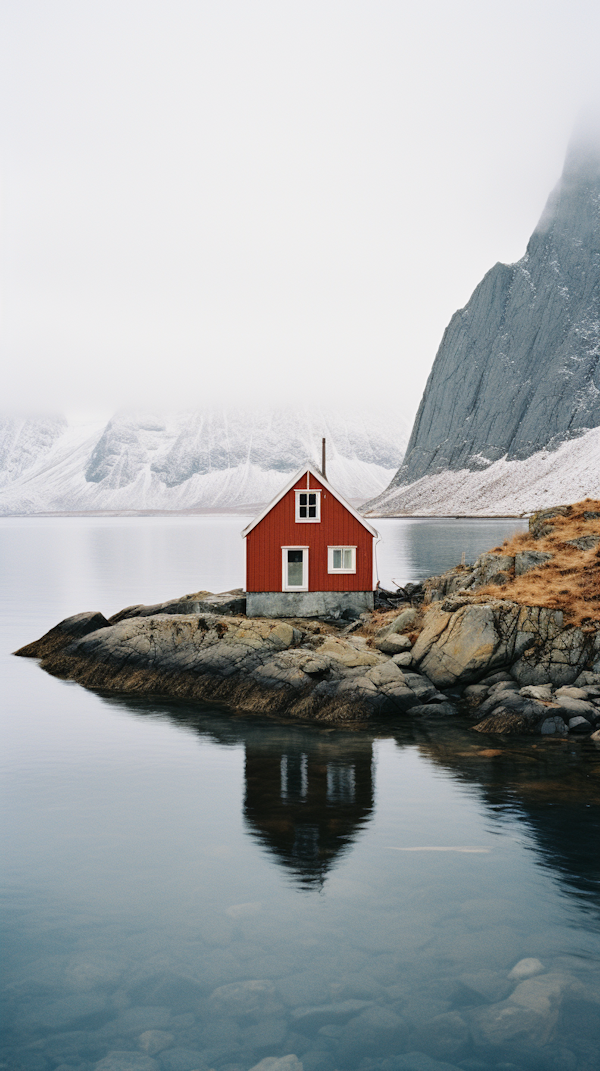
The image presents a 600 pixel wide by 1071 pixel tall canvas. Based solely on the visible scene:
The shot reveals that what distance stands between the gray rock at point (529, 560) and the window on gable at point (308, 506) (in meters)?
9.13

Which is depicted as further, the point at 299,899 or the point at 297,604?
the point at 297,604

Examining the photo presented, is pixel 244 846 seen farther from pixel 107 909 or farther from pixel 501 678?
pixel 501 678

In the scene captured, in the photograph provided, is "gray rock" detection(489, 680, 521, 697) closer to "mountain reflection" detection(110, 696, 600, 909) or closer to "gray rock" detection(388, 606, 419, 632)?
"mountain reflection" detection(110, 696, 600, 909)

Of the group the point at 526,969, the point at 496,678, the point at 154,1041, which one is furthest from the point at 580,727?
the point at 154,1041

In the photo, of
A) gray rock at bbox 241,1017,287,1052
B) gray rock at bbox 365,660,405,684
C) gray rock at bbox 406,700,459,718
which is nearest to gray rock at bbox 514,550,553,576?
gray rock at bbox 365,660,405,684

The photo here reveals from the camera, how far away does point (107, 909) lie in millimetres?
12773

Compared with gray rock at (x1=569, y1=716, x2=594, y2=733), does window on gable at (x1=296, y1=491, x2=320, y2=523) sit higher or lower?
higher

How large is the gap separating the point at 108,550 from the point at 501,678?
109 metres

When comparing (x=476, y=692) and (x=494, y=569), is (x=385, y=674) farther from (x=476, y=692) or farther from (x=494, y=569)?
(x=494, y=569)

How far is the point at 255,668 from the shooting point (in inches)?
1064

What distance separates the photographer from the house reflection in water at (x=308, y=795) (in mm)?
14812

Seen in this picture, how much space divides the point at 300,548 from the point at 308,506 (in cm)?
196

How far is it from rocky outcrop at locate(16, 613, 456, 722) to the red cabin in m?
2.02

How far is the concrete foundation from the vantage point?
34.2m
